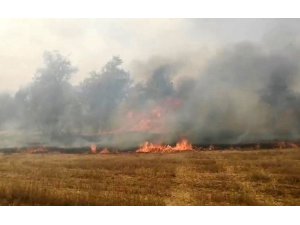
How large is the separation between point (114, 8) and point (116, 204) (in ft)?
5.56

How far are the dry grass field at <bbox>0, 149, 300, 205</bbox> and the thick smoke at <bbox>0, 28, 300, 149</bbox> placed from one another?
147 mm

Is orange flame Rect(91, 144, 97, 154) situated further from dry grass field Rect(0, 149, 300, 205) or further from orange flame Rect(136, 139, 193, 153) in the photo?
orange flame Rect(136, 139, 193, 153)

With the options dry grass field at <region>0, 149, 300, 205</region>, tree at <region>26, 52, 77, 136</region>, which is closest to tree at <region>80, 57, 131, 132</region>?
tree at <region>26, 52, 77, 136</region>

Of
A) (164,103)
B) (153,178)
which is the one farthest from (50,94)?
(153,178)

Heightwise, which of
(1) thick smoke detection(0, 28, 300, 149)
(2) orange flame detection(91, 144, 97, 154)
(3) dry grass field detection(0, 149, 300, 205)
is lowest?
(3) dry grass field detection(0, 149, 300, 205)

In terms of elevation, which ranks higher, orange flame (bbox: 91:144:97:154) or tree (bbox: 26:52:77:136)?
tree (bbox: 26:52:77:136)

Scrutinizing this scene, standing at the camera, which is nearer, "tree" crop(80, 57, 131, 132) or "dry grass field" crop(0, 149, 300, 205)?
"dry grass field" crop(0, 149, 300, 205)

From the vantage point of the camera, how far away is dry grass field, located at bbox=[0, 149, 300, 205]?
3.68m

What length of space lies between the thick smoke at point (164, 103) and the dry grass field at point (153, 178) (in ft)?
0.48

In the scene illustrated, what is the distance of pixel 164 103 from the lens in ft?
12.5

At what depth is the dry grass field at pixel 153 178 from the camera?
368 cm

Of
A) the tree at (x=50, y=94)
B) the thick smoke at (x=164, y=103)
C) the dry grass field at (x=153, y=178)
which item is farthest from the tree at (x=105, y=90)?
the dry grass field at (x=153, y=178)

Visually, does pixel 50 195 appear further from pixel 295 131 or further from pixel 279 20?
pixel 279 20
